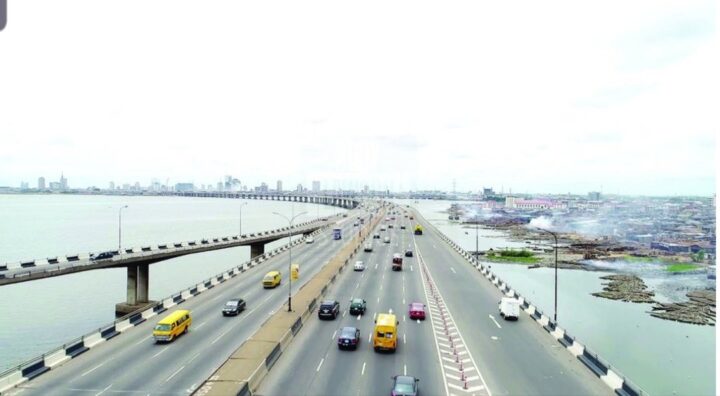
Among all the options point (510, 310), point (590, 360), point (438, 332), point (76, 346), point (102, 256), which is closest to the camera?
point (590, 360)

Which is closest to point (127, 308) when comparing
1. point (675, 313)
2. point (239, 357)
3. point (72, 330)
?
point (72, 330)

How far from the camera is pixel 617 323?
67625 mm

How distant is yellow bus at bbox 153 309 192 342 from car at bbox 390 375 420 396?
18754 millimetres

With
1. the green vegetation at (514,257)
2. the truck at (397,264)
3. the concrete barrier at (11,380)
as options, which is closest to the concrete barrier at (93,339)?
the concrete barrier at (11,380)

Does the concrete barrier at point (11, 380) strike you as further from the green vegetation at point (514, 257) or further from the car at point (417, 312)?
the green vegetation at point (514, 257)

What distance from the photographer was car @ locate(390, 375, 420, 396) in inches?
1046

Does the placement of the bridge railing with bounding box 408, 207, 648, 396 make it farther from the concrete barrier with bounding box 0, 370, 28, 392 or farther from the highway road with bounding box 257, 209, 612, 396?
the concrete barrier with bounding box 0, 370, 28, 392

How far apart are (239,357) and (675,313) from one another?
67.4 m

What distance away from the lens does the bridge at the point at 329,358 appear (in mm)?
29047

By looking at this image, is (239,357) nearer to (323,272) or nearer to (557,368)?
(557,368)

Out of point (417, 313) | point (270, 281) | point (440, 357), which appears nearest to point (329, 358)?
point (440, 357)

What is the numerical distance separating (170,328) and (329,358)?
12711mm

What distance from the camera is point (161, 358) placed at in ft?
111

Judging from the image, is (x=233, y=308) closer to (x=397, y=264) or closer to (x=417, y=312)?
(x=417, y=312)
